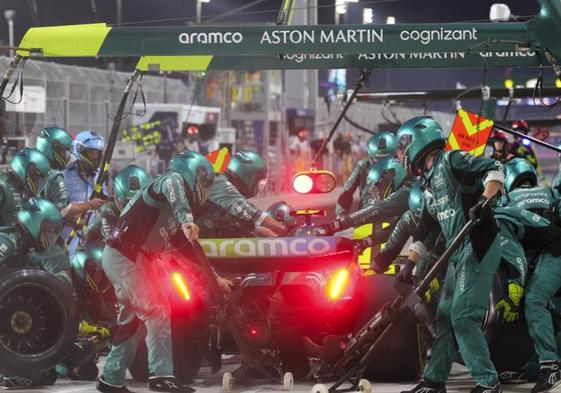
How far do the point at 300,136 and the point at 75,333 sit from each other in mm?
24031

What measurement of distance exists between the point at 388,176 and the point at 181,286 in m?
3.11

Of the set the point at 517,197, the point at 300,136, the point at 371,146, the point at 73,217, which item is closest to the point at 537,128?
the point at 371,146

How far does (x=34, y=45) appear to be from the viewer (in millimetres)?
10852

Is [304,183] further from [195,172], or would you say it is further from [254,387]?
[254,387]

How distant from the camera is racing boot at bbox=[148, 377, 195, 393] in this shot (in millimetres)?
9469

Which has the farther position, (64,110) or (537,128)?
(64,110)

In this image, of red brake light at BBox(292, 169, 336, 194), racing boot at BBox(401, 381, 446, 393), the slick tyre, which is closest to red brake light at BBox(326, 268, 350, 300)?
the slick tyre

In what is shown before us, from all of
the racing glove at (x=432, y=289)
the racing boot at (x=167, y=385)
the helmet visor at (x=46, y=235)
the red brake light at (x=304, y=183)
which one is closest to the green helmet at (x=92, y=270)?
the helmet visor at (x=46, y=235)

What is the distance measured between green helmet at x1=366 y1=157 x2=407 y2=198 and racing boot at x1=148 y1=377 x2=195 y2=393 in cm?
336

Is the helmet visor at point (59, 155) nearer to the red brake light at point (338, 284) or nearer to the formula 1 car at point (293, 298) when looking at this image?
the formula 1 car at point (293, 298)

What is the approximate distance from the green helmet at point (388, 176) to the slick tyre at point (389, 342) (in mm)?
2526

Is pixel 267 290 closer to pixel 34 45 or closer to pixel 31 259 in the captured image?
pixel 31 259

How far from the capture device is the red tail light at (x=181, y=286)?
31.9 ft

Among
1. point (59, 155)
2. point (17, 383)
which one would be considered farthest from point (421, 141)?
point (59, 155)
